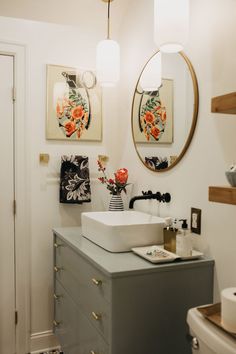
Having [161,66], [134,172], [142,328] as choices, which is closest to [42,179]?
[134,172]

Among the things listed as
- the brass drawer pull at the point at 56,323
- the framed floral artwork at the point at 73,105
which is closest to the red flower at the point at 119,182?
the framed floral artwork at the point at 73,105

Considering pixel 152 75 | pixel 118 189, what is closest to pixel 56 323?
pixel 118 189

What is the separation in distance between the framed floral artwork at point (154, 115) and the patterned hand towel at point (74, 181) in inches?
18.0

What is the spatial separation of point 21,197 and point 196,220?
130 cm

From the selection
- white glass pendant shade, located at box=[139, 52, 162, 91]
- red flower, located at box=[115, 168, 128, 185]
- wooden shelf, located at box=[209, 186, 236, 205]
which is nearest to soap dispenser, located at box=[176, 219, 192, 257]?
wooden shelf, located at box=[209, 186, 236, 205]

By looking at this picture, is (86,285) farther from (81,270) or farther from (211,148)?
(211,148)

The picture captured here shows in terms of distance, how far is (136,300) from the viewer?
5.03ft

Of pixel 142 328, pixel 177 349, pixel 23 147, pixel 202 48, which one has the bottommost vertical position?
pixel 177 349

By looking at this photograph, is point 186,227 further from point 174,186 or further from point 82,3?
point 82,3

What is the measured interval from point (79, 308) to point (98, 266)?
473 mm

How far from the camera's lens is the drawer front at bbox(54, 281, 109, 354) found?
5.61 ft

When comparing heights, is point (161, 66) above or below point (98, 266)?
above

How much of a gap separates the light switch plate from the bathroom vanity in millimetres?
174

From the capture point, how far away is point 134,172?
2525mm
